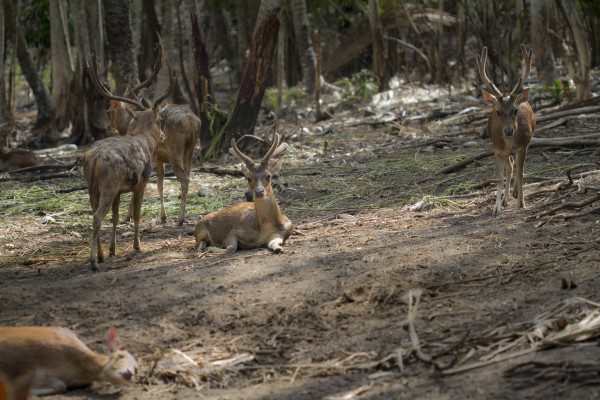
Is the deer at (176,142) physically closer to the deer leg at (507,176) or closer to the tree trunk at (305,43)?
the deer leg at (507,176)

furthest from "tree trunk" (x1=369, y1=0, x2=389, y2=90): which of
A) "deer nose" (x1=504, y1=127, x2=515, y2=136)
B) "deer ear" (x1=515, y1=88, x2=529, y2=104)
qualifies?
"deer nose" (x1=504, y1=127, x2=515, y2=136)

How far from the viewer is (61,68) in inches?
832

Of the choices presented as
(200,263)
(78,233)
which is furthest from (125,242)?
(200,263)

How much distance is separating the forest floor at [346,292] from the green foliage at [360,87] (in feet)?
30.0

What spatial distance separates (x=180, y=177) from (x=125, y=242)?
5.18 ft

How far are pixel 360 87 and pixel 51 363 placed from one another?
57.2ft

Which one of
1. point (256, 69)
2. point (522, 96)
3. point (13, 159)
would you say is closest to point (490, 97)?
point (522, 96)

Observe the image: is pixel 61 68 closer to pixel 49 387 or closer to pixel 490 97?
pixel 490 97

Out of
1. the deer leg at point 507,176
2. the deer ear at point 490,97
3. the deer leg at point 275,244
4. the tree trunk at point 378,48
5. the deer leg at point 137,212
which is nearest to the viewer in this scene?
the deer leg at point 275,244

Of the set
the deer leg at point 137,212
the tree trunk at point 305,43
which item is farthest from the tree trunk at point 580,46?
Result: the deer leg at point 137,212

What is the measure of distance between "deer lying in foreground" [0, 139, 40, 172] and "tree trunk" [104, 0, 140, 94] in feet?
7.75

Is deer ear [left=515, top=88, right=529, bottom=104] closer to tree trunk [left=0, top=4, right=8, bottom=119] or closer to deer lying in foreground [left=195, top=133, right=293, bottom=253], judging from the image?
deer lying in foreground [left=195, top=133, right=293, bottom=253]

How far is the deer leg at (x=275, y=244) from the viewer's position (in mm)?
9773

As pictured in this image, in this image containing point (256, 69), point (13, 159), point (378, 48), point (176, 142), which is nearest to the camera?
point (176, 142)
